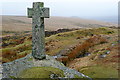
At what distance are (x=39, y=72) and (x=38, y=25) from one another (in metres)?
2.81

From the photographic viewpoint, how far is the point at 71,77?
9.62 m

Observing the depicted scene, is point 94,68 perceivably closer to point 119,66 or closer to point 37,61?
point 119,66

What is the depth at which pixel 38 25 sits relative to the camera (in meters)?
10.6

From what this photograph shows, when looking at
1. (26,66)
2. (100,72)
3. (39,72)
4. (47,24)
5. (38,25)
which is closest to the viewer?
(39,72)

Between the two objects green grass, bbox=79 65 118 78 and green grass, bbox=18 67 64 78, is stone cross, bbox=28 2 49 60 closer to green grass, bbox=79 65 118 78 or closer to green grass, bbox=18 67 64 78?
green grass, bbox=18 67 64 78

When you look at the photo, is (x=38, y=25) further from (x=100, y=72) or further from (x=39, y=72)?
(x=100, y=72)

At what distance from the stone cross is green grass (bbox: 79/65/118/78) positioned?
3.38 metres

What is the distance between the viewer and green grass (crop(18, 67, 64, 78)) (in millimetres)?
8891

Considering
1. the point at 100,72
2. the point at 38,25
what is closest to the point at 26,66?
the point at 38,25

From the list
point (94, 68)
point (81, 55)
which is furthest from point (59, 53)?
point (94, 68)

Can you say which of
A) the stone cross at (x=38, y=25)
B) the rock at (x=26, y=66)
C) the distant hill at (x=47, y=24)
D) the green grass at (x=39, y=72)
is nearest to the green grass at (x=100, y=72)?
the rock at (x=26, y=66)

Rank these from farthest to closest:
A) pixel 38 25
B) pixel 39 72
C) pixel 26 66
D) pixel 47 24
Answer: pixel 47 24 → pixel 38 25 → pixel 26 66 → pixel 39 72

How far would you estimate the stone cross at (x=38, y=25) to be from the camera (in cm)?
1057

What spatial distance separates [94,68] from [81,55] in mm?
6080
